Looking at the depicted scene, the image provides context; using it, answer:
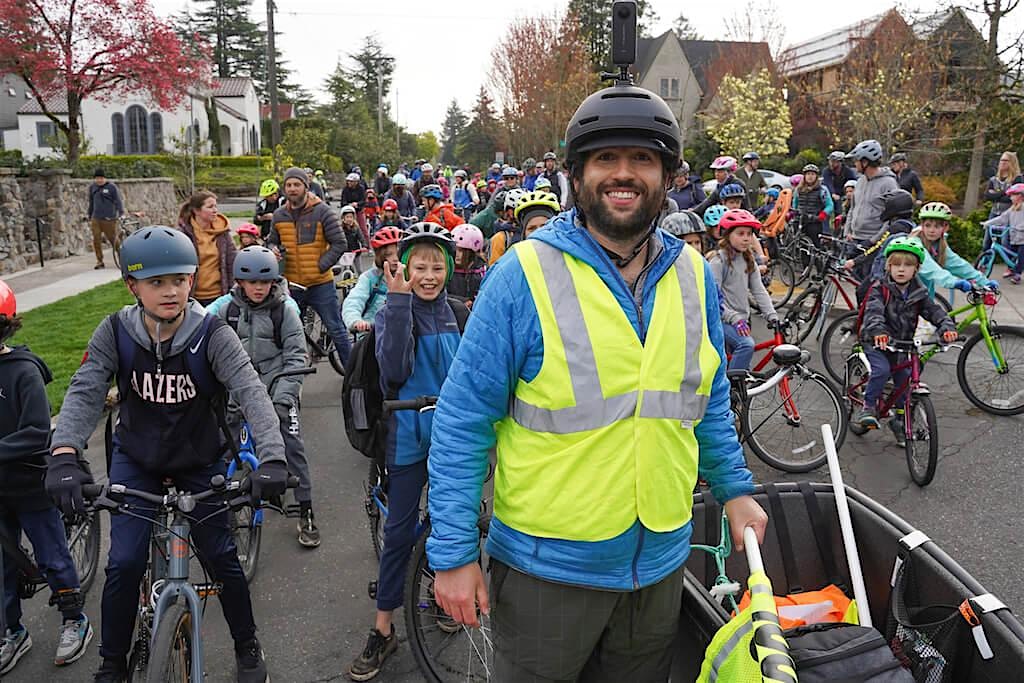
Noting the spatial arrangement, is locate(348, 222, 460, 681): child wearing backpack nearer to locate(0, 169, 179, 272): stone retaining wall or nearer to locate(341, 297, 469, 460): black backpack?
locate(341, 297, 469, 460): black backpack

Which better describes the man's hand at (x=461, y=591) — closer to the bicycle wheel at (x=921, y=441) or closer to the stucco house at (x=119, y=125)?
the bicycle wheel at (x=921, y=441)

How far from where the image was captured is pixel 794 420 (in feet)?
20.2

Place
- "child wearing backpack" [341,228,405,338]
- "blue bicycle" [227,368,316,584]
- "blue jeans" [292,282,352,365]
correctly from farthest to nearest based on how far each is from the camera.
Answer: "blue jeans" [292,282,352,365]
"child wearing backpack" [341,228,405,338]
"blue bicycle" [227,368,316,584]

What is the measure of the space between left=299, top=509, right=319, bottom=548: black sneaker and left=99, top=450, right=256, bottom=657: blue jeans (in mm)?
1550

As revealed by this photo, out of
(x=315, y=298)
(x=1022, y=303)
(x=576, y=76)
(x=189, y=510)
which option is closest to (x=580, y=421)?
(x=189, y=510)

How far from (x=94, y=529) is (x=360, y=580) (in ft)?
5.25

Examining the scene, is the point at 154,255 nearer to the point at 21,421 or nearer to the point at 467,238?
the point at 21,421

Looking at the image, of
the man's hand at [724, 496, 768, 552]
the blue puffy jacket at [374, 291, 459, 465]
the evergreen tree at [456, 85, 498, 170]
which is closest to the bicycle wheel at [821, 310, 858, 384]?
the blue puffy jacket at [374, 291, 459, 465]

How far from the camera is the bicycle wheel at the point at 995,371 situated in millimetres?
7082

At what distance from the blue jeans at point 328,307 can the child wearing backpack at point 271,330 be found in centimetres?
267

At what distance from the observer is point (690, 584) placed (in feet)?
8.52

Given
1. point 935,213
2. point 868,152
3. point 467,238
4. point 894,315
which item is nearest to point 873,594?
point 894,315

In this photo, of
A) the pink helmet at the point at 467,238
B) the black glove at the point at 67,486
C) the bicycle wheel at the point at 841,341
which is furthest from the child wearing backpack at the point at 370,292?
the bicycle wheel at the point at 841,341

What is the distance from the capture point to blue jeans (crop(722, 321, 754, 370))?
6.11 meters
